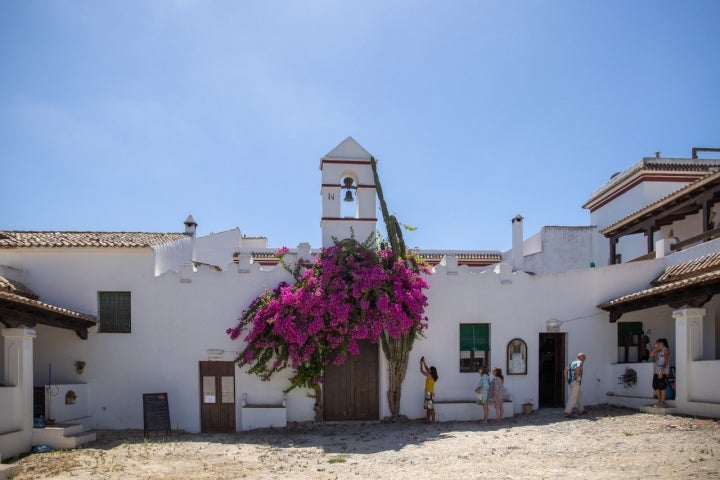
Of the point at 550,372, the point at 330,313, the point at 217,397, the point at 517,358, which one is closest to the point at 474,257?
the point at 550,372

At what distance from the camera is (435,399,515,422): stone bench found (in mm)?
15891

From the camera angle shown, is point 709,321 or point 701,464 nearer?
point 701,464

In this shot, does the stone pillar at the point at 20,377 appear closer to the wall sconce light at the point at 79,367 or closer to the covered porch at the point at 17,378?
the covered porch at the point at 17,378

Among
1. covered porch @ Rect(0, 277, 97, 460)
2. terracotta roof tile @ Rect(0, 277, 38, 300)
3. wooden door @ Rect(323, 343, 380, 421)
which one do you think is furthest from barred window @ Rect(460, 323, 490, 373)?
terracotta roof tile @ Rect(0, 277, 38, 300)

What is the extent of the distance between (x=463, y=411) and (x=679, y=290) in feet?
20.2

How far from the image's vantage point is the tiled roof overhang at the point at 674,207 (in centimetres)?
1692

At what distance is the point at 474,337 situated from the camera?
54.4ft

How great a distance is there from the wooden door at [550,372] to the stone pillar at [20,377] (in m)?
13.1

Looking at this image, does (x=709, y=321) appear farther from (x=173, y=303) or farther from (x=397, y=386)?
(x=173, y=303)

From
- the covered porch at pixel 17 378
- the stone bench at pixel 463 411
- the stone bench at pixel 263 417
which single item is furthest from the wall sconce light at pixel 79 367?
the stone bench at pixel 463 411

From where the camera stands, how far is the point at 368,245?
16.5 m

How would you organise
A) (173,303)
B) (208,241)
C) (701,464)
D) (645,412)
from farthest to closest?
(208,241)
(173,303)
(645,412)
(701,464)

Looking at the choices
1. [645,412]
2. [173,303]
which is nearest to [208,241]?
[173,303]

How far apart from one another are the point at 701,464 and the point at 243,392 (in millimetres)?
10775
